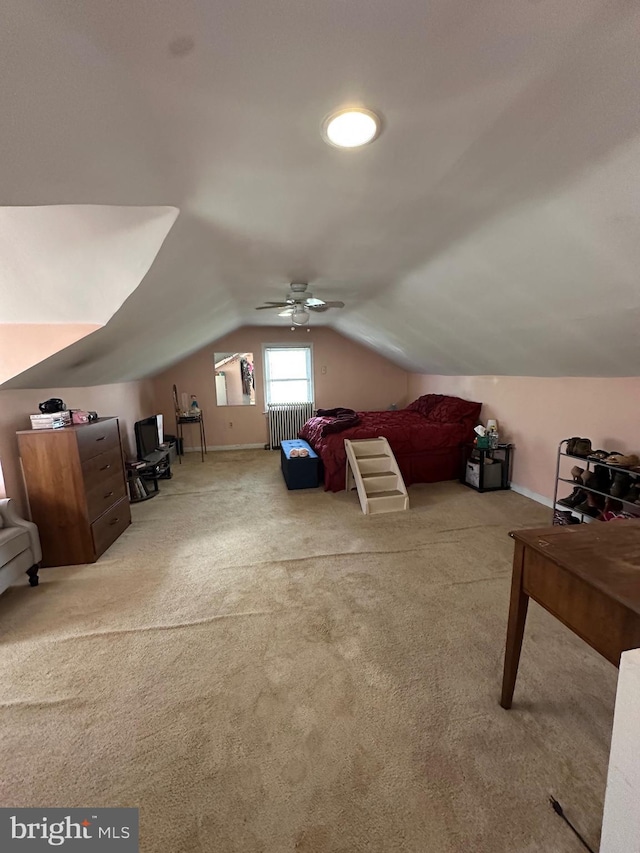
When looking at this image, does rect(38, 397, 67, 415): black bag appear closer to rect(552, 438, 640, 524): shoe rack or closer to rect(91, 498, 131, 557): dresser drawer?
rect(91, 498, 131, 557): dresser drawer

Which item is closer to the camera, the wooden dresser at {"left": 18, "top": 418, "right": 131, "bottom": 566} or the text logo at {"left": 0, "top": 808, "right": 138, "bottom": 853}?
the text logo at {"left": 0, "top": 808, "right": 138, "bottom": 853}

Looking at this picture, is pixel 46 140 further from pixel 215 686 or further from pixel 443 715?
pixel 443 715

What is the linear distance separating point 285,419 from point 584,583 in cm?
588

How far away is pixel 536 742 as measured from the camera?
4.79 feet

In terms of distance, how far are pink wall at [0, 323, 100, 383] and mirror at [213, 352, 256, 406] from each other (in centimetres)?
402

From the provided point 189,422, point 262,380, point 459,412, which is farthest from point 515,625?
point 189,422

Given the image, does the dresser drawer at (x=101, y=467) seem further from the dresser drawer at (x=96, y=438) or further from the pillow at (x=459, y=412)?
the pillow at (x=459, y=412)

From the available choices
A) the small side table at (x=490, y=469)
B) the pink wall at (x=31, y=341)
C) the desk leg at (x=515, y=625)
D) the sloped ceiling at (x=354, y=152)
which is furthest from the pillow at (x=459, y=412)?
the pink wall at (x=31, y=341)

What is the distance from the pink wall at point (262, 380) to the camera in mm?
6500

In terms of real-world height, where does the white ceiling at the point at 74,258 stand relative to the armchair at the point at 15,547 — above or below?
above

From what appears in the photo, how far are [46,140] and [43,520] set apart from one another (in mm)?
2706

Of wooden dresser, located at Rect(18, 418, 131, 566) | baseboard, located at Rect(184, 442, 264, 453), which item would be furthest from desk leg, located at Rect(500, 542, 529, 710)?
baseboard, located at Rect(184, 442, 264, 453)

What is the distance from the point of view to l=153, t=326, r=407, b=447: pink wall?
6500mm

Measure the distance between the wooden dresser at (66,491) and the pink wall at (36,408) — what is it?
0.12 metres
